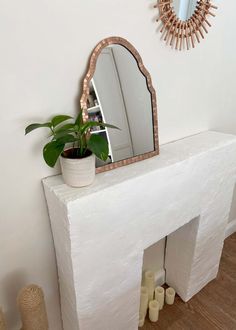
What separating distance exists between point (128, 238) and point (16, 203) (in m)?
0.46

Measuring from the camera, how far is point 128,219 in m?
1.01

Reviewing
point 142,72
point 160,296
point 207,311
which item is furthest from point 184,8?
point 207,311

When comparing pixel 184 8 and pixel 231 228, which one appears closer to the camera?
pixel 184 8

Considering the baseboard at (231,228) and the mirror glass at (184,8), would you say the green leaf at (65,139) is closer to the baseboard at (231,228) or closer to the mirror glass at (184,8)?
the mirror glass at (184,8)

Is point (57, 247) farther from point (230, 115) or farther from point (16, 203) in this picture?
point (230, 115)

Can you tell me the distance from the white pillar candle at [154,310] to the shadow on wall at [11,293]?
0.74 metres

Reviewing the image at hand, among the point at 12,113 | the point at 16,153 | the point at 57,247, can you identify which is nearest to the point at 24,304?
the point at 57,247

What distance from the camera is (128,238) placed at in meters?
1.05

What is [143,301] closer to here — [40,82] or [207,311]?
[207,311]

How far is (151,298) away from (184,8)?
5.06 ft

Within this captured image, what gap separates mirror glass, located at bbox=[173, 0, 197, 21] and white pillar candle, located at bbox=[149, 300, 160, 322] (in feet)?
4.87

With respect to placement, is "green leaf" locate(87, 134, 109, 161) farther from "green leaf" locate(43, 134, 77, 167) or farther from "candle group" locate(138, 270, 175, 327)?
"candle group" locate(138, 270, 175, 327)

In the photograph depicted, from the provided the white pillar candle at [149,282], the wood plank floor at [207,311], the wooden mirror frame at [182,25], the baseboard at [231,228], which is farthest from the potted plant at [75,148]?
the baseboard at [231,228]

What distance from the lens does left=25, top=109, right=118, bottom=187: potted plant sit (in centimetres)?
79
